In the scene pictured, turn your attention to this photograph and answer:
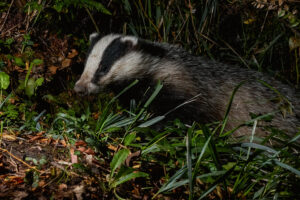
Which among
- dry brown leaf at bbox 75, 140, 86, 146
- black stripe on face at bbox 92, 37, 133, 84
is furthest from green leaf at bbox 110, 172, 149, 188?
black stripe on face at bbox 92, 37, 133, 84

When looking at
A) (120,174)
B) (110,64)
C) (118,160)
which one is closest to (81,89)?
(110,64)

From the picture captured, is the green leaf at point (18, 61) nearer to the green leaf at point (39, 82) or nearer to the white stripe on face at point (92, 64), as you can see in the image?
the green leaf at point (39, 82)

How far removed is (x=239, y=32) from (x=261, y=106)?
2.35 metres

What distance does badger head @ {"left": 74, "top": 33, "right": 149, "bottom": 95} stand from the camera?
3984mm

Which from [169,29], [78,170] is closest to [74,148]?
[78,170]

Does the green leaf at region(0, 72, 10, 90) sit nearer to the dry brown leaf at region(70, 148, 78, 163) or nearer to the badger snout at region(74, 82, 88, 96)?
the badger snout at region(74, 82, 88, 96)

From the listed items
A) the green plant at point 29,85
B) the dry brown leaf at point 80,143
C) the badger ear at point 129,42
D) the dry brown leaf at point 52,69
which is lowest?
the dry brown leaf at point 80,143

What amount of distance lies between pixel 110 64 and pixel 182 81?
1.05m

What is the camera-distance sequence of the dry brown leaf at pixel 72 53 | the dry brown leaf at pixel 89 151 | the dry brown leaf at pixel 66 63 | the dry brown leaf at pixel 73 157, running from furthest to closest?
1. the dry brown leaf at pixel 72 53
2. the dry brown leaf at pixel 66 63
3. the dry brown leaf at pixel 89 151
4. the dry brown leaf at pixel 73 157

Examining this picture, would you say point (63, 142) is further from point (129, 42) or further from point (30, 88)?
point (129, 42)

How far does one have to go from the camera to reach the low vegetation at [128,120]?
2143mm

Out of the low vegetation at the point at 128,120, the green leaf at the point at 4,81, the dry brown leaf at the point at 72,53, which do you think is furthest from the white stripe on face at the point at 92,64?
the dry brown leaf at the point at 72,53

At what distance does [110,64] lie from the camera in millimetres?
4035

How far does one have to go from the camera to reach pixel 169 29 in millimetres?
5332
